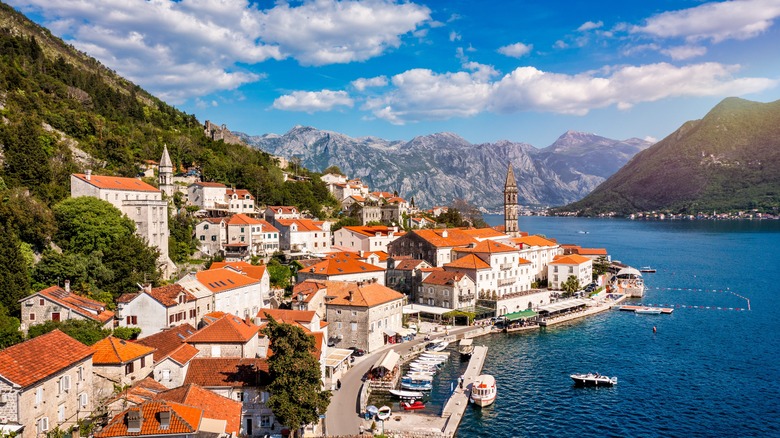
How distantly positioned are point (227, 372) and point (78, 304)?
14591 mm

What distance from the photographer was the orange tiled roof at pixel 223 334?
114 ft

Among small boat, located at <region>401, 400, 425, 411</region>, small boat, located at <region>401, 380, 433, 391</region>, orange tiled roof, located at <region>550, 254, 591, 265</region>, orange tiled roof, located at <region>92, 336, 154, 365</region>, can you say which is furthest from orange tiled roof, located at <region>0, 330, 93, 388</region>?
orange tiled roof, located at <region>550, 254, 591, 265</region>

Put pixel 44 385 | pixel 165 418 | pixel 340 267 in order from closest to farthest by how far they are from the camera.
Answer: pixel 165 418
pixel 44 385
pixel 340 267

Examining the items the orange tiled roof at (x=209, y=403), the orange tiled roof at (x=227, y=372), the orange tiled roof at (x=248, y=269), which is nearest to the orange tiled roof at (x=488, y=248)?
the orange tiled roof at (x=248, y=269)

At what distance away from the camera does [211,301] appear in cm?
4419

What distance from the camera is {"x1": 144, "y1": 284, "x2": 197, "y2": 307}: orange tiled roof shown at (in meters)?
39.1

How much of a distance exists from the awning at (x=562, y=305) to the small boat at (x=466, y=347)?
15791 mm

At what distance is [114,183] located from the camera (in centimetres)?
5372

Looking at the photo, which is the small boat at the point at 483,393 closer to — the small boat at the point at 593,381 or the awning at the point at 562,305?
the small boat at the point at 593,381

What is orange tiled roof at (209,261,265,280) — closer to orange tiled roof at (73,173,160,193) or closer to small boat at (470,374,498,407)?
orange tiled roof at (73,173,160,193)

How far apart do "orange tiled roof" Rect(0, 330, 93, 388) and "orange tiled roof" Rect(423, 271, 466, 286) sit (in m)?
41.6

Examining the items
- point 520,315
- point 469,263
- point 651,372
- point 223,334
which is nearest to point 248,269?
point 223,334

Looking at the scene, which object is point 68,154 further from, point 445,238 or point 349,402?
point 445,238

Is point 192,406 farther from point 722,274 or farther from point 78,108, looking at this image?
point 722,274
